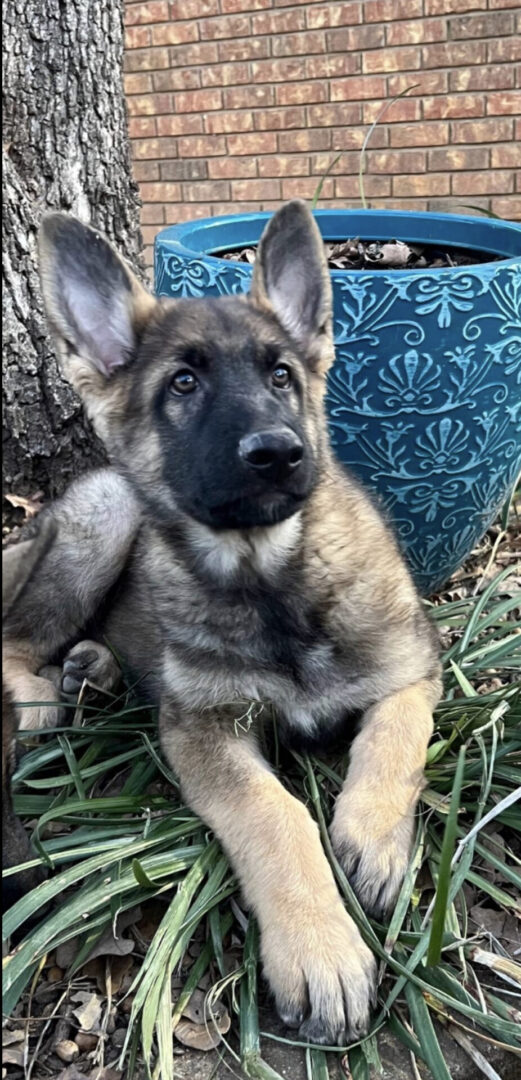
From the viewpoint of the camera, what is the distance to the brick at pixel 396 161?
257 inches

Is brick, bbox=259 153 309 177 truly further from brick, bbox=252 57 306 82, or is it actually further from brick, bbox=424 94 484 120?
brick, bbox=424 94 484 120

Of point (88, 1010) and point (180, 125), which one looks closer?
point (88, 1010)

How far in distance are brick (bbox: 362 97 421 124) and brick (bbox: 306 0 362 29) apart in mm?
562

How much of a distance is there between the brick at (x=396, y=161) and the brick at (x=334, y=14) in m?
0.88

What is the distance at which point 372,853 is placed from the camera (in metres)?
2.03

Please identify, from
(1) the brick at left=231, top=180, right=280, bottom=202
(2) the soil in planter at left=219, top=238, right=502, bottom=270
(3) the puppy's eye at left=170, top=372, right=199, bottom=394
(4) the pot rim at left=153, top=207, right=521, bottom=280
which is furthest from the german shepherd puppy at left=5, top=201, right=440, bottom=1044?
(1) the brick at left=231, top=180, right=280, bottom=202

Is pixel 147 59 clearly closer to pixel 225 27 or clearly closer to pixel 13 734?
pixel 225 27

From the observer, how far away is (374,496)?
283cm

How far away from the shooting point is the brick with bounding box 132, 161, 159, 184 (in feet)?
25.3

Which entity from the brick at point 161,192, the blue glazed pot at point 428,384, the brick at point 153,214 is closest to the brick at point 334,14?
the brick at point 161,192

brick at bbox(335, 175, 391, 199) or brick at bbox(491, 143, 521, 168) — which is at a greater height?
brick at bbox(491, 143, 521, 168)

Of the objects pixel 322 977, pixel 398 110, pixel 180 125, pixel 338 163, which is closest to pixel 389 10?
pixel 398 110

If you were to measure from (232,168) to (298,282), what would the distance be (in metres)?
5.40

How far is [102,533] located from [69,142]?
1533mm
